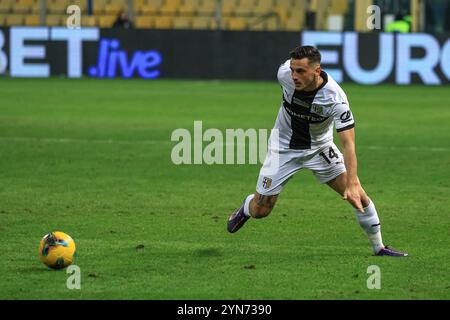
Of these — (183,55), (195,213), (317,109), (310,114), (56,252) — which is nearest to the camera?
(56,252)

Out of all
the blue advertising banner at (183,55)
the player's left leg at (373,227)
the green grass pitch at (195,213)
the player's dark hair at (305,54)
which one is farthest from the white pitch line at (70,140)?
the blue advertising banner at (183,55)

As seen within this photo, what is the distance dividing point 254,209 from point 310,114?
1049mm

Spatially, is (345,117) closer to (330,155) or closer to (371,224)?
(330,155)

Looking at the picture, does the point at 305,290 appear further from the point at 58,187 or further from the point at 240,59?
the point at 240,59

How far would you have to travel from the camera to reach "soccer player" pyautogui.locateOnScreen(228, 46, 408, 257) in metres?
8.16

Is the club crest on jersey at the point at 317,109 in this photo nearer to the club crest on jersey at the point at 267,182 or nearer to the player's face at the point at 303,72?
the player's face at the point at 303,72

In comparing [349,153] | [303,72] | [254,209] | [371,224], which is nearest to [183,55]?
[254,209]

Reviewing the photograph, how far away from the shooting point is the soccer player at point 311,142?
321 inches

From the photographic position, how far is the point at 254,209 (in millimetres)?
9086

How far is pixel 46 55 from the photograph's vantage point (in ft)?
95.2

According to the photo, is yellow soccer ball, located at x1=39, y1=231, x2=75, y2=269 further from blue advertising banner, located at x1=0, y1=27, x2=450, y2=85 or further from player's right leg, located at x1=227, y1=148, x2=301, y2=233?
blue advertising banner, located at x1=0, y1=27, x2=450, y2=85

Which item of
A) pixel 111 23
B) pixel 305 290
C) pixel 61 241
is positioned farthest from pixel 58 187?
pixel 111 23

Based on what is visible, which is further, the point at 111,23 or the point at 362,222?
the point at 111,23
